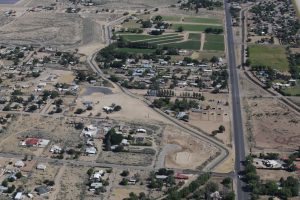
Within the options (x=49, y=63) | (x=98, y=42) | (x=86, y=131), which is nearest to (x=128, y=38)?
(x=98, y=42)

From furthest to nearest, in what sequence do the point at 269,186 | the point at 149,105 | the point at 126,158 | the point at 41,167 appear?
the point at 149,105, the point at 126,158, the point at 41,167, the point at 269,186

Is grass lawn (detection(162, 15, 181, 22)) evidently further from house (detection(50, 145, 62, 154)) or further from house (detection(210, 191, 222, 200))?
house (detection(210, 191, 222, 200))

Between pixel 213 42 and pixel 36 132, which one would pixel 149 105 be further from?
pixel 213 42

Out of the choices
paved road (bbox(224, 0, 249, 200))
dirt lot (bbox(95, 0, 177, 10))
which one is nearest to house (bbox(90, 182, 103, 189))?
paved road (bbox(224, 0, 249, 200))

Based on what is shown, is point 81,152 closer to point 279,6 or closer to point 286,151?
point 286,151

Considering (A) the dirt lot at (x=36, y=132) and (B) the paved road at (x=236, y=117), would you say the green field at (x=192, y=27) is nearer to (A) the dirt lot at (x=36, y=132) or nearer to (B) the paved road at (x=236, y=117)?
(B) the paved road at (x=236, y=117)

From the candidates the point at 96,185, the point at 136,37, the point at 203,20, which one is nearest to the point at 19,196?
the point at 96,185
